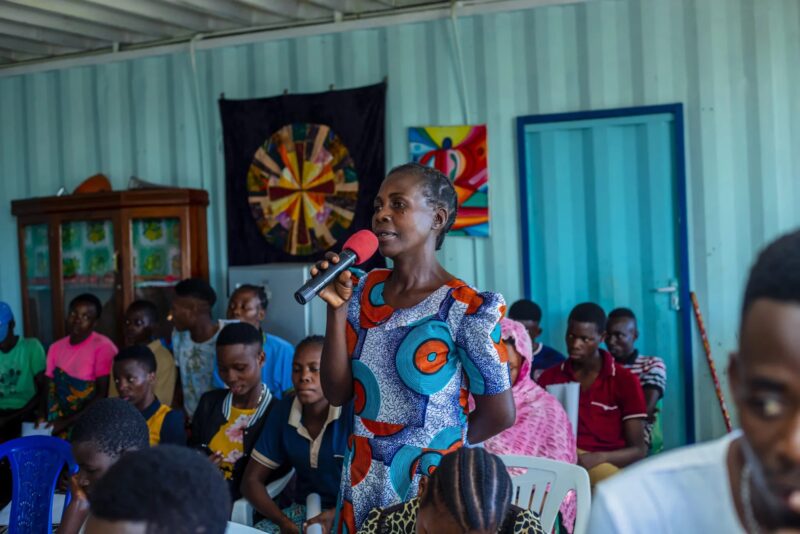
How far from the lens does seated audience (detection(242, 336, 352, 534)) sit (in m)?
3.04

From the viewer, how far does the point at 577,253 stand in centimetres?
492

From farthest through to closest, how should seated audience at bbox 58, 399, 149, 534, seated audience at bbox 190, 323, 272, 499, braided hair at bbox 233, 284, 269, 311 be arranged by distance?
1. braided hair at bbox 233, 284, 269, 311
2. seated audience at bbox 190, 323, 272, 499
3. seated audience at bbox 58, 399, 149, 534

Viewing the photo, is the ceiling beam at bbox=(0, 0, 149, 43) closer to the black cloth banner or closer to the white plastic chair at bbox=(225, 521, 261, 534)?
the black cloth banner

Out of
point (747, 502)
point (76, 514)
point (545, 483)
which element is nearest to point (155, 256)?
point (76, 514)

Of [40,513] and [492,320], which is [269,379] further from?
[492,320]

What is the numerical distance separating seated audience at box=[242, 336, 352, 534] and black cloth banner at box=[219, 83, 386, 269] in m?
1.98

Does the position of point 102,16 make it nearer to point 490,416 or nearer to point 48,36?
point 48,36

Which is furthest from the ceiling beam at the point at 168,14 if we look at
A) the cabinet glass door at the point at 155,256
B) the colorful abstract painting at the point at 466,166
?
the colorful abstract painting at the point at 466,166

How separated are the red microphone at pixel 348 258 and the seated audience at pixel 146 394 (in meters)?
Result: 1.80

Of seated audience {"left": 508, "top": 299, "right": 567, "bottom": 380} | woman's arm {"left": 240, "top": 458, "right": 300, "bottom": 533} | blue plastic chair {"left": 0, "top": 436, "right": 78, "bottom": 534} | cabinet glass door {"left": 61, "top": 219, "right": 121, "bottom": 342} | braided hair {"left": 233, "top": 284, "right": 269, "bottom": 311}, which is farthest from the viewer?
cabinet glass door {"left": 61, "top": 219, "right": 121, "bottom": 342}

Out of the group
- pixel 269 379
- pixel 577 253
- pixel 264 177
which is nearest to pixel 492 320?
pixel 269 379

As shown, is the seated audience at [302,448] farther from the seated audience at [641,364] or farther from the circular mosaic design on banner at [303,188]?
the circular mosaic design on banner at [303,188]

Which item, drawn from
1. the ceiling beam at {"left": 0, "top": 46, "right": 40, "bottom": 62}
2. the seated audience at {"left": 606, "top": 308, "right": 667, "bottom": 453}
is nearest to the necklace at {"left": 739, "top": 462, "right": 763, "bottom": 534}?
the seated audience at {"left": 606, "top": 308, "right": 667, "bottom": 453}

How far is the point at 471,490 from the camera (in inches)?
65.9
